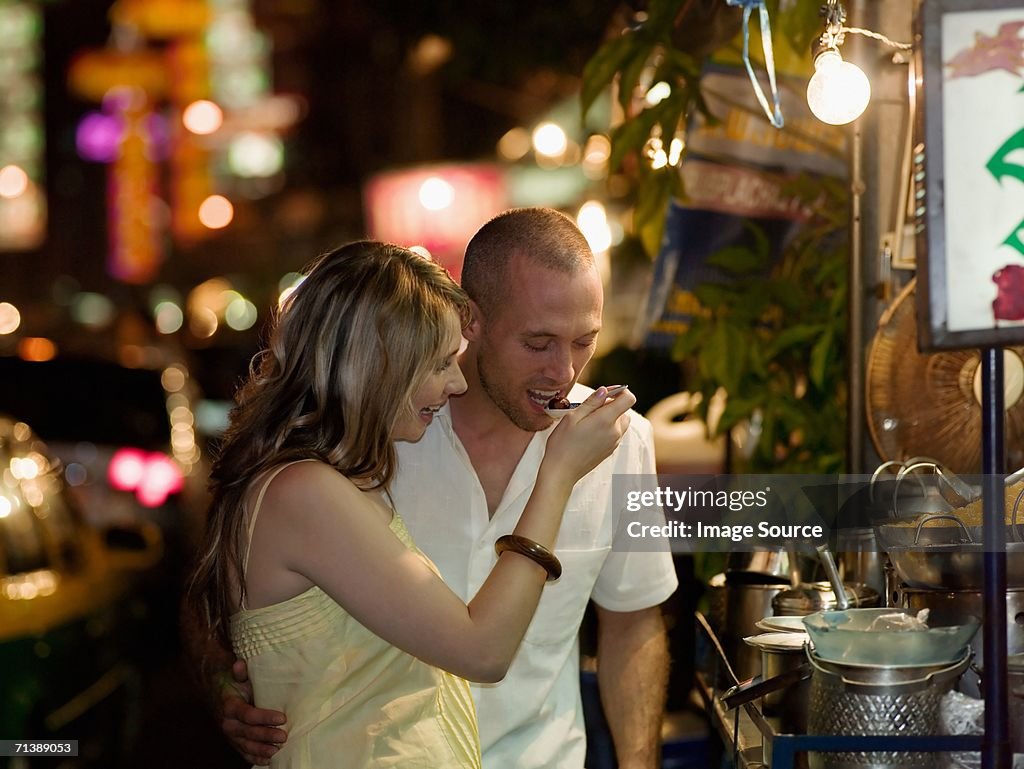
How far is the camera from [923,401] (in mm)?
3756

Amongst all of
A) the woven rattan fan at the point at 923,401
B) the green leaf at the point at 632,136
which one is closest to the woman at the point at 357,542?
the woven rattan fan at the point at 923,401

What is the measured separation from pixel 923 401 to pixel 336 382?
1.91 metres

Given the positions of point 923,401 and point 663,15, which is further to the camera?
point 663,15

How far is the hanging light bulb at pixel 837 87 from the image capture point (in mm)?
2992

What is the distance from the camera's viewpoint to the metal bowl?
230 cm

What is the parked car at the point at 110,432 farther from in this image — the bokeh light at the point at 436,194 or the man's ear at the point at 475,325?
the man's ear at the point at 475,325

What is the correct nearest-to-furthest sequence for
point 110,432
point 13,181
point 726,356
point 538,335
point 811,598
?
point 811,598
point 538,335
point 726,356
point 110,432
point 13,181

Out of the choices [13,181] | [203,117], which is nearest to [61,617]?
[203,117]

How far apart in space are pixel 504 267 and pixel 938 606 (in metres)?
1.51

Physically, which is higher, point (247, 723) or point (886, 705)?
point (886, 705)

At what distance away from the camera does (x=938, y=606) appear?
261 cm

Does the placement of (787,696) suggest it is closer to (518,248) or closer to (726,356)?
(518,248)

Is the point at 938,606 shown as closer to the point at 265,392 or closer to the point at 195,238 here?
the point at 265,392

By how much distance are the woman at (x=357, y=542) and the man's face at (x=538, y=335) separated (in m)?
0.52
